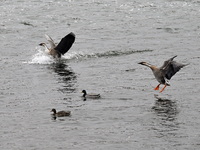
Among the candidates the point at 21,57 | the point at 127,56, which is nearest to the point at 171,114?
the point at 127,56

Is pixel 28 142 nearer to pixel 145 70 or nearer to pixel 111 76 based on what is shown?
pixel 111 76

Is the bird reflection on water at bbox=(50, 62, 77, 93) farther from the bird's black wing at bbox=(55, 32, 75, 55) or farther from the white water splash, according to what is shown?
the bird's black wing at bbox=(55, 32, 75, 55)

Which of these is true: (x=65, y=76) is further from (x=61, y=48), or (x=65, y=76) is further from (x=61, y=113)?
(x=61, y=113)

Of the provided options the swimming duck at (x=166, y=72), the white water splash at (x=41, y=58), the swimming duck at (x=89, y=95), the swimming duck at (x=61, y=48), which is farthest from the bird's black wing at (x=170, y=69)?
the white water splash at (x=41, y=58)

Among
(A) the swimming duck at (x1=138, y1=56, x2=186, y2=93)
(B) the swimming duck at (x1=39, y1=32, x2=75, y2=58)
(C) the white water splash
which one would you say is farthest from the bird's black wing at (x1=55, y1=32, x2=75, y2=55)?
(A) the swimming duck at (x1=138, y1=56, x2=186, y2=93)

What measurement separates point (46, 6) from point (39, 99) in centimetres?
2236

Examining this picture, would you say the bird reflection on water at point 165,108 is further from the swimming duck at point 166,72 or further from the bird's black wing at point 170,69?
the bird's black wing at point 170,69

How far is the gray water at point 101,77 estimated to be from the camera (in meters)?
17.6

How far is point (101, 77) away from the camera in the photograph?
24.9 metres

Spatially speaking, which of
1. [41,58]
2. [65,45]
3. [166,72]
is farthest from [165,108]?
[41,58]

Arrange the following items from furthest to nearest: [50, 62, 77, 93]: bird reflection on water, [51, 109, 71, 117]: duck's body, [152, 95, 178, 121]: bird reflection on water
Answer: [50, 62, 77, 93]: bird reflection on water → [152, 95, 178, 121]: bird reflection on water → [51, 109, 71, 117]: duck's body

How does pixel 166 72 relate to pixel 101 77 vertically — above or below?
below

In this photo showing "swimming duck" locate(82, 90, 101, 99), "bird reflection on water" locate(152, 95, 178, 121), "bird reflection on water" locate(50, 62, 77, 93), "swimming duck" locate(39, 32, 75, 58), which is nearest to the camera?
"bird reflection on water" locate(152, 95, 178, 121)

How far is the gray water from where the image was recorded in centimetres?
1764
